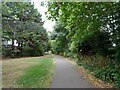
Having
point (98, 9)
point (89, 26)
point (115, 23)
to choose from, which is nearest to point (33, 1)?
point (98, 9)

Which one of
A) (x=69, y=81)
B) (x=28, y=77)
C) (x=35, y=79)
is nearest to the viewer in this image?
(x=69, y=81)

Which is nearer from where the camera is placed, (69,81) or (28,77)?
(69,81)

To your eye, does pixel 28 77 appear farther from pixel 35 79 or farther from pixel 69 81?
pixel 69 81

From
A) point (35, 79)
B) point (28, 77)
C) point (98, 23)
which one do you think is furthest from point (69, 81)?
point (98, 23)

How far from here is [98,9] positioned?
11.9 metres

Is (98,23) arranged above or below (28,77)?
above

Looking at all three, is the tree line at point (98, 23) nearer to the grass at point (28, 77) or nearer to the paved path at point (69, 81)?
the paved path at point (69, 81)

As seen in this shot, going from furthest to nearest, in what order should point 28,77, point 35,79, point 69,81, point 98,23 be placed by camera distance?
point 98,23 < point 28,77 < point 35,79 < point 69,81

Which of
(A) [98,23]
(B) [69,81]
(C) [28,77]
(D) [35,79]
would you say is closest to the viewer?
(B) [69,81]

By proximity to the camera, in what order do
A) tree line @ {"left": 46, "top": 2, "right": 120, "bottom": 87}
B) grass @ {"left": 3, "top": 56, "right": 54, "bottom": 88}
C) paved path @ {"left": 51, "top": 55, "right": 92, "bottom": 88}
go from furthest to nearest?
tree line @ {"left": 46, "top": 2, "right": 120, "bottom": 87}, grass @ {"left": 3, "top": 56, "right": 54, "bottom": 88}, paved path @ {"left": 51, "top": 55, "right": 92, "bottom": 88}

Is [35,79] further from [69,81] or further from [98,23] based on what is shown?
[98,23]

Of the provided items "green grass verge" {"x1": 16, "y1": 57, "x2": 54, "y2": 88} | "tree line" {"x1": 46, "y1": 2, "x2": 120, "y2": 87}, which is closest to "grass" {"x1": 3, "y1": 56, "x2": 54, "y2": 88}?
Result: "green grass verge" {"x1": 16, "y1": 57, "x2": 54, "y2": 88}

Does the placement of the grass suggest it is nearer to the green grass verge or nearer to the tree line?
the green grass verge

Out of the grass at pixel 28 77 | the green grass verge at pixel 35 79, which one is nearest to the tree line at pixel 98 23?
the green grass verge at pixel 35 79
